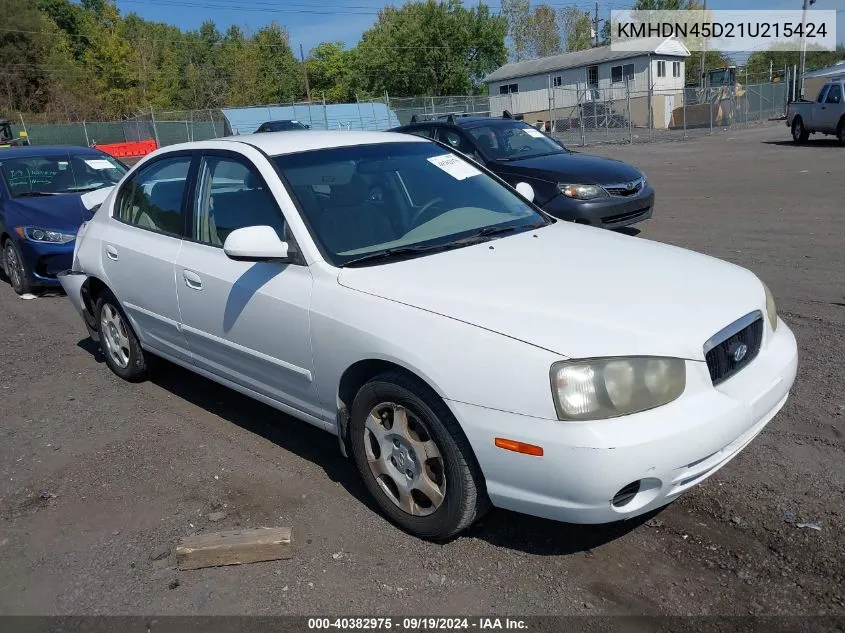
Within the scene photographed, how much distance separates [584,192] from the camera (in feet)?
28.9

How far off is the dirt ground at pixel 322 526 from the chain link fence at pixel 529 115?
1168 inches

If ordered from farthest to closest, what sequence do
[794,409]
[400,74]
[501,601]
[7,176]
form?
1. [400,74]
2. [7,176]
3. [794,409]
4. [501,601]

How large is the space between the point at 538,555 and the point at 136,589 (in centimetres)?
169

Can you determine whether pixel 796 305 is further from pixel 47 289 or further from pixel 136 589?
pixel 47 289

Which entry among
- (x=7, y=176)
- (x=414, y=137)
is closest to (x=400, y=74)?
(x=7, y=176)

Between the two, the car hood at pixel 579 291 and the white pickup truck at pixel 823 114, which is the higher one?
the car hood at pixel 579 291

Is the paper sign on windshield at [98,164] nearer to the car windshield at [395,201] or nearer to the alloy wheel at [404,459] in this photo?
the car windshield at [395,201]

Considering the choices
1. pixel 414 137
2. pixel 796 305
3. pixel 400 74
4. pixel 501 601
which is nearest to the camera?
pixel 501 601

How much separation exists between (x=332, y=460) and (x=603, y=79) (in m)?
47.4

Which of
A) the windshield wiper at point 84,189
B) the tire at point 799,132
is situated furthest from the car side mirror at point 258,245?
the tire at point 799,132

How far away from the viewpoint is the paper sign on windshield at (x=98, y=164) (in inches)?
369

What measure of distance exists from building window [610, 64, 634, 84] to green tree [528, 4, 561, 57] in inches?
1495

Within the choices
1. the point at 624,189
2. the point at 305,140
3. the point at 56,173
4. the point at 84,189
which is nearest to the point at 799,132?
the point at 624,189

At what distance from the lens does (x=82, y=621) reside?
294cm
